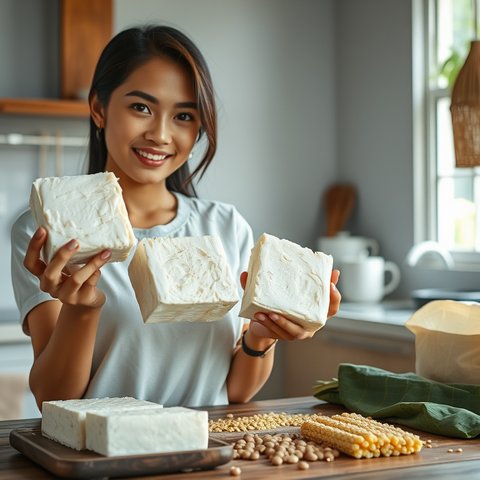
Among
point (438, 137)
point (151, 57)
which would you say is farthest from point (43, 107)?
point (151, 57)

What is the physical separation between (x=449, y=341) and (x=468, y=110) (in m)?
0.70

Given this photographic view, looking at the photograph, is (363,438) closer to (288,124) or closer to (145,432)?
(145,432)

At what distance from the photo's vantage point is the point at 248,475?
1271 mm

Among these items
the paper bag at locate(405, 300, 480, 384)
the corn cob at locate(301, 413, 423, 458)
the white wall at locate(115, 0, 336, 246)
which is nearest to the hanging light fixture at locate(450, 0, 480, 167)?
the paper bag at locate(405, 300, 480, 384)

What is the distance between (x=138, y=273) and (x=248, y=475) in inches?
18.8

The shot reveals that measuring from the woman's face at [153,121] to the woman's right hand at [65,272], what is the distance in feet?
1.33

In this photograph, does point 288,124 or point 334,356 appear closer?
point 334,356

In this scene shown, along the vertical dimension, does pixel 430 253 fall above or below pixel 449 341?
above

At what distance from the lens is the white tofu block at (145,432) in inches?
49.1

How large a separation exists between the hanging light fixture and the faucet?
1.55 m

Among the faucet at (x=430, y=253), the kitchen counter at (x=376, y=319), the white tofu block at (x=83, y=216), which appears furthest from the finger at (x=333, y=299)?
the faucet at (x=430, y=253)

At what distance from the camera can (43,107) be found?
3.75 metres

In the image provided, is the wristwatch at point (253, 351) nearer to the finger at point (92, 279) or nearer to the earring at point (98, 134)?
the finger at point (92, 279)

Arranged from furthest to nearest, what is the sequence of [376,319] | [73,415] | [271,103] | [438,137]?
[271,103] < [438,137] < [376,319] < [73,415]
